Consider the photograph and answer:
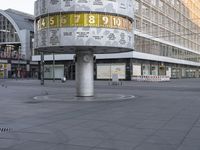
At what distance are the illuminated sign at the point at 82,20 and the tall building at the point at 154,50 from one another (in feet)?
108

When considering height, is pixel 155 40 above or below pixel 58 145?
above

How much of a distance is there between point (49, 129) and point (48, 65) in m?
66.3

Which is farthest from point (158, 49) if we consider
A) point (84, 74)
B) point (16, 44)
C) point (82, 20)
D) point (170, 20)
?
point (82, 20)

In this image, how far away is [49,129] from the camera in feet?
33.8

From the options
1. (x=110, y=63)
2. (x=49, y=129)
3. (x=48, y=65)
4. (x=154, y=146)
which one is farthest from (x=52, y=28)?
(x=48, y=65)

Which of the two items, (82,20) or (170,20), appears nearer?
(82,20)

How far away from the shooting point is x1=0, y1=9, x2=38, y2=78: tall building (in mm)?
90531

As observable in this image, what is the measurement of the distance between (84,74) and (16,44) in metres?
80.4

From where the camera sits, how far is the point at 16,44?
9906cm

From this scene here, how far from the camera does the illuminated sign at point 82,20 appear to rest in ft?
69.8

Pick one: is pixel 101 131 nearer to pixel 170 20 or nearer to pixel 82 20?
pixel 82 20

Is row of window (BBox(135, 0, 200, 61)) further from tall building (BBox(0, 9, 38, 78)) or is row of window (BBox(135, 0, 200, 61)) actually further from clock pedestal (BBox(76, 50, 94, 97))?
tall building (BBox(0, 9, 38, 78))

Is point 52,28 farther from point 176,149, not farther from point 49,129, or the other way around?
point 176,149

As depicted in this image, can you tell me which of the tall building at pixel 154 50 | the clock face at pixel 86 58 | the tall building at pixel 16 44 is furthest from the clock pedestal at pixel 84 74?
the tall building at pixel 16 44
